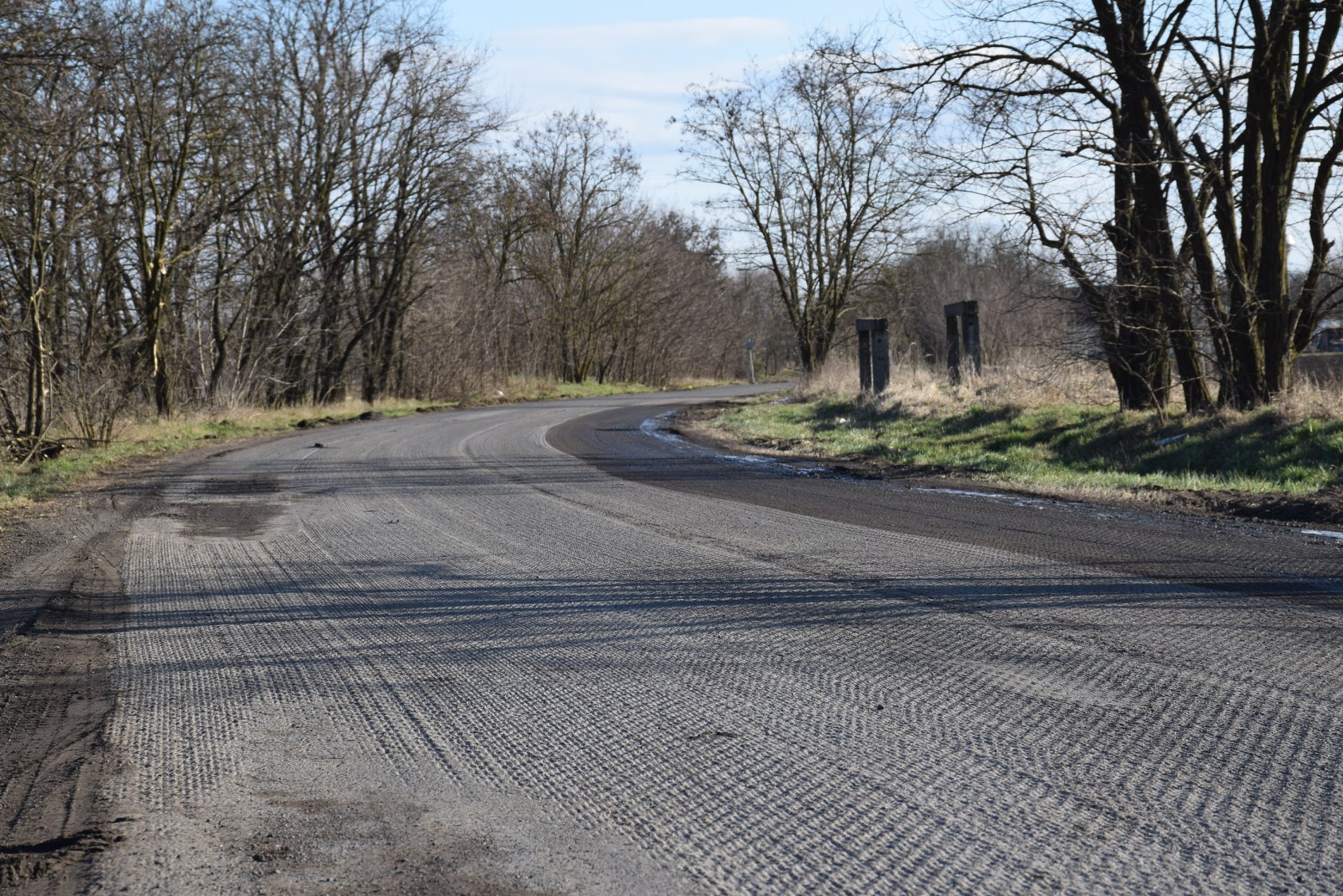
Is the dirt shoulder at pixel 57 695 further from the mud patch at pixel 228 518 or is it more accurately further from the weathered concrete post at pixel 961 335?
the weathered concrete post at pixel 961 335

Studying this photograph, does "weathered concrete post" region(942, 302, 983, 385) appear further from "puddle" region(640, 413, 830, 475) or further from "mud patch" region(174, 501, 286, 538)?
"mud patch" region(174, 501, 286, 538)

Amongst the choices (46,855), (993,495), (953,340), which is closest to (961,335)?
(953,340)

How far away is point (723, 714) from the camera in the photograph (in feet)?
13.0

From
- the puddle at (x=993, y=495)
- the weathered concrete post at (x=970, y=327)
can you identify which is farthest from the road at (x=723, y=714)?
the weathered concrete post at (x=970, y=327)

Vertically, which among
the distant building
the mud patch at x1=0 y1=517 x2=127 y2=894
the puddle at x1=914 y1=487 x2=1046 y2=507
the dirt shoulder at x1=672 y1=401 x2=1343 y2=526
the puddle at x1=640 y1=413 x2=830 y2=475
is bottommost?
the dirt shoulder at x1=672 y1=401 x2=1343 y2=526

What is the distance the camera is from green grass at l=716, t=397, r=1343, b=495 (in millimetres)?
10695

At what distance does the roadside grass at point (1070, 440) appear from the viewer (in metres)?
10.8

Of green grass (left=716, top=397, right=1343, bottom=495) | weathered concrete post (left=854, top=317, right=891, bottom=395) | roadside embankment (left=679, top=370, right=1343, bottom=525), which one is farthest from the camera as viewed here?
weathered concrete post (left=854, top=317, right=891, bottom=395)

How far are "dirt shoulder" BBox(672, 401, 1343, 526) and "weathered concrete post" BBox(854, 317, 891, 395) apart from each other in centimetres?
784

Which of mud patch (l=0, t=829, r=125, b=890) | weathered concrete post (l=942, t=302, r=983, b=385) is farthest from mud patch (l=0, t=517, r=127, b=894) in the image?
weathered concrete post (l=942, t=302, r=983, b=385)

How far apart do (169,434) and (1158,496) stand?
17607 mm

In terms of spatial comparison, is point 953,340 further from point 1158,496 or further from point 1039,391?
point 1158,496

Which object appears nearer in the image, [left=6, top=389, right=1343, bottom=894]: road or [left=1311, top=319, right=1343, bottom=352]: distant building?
[left=6, top=389, right=1343, bottom=894]: road

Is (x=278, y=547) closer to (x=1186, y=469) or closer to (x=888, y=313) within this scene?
(x=1186, y=469)
